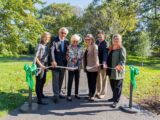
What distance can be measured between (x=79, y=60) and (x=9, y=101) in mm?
2068

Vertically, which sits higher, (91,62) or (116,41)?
(116,41)

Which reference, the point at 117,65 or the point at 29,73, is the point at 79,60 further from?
the point at 29,73

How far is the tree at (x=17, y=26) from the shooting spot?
23484 mm

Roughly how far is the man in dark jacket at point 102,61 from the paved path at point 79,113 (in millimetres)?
729

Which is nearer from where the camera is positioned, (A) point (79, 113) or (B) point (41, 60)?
(A) point (79, 113)

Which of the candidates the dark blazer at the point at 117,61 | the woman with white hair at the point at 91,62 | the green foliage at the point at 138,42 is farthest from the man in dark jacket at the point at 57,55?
the green foliage at the point at 138,42

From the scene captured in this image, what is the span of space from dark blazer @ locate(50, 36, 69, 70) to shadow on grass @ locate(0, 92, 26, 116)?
4.49ft

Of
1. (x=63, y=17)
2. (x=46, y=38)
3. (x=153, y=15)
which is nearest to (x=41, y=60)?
(x=46, y=38)

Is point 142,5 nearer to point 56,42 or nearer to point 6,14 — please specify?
point 6,14

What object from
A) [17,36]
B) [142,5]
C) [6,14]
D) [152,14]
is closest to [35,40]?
[17,36]

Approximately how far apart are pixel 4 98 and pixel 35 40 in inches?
639

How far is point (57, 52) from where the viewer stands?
9.56 m

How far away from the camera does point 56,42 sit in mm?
9562

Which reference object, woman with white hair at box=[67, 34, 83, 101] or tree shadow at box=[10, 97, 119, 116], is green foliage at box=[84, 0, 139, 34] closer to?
woman with white hair at box=[67, 34, 83, 101]
